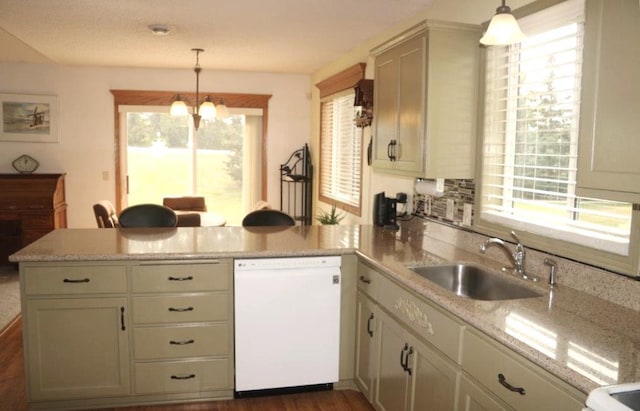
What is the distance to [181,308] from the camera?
116 inches

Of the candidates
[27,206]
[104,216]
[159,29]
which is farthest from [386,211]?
[27,206]

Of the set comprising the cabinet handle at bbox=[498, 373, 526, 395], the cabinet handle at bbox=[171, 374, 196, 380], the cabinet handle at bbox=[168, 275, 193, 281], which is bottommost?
the cabinet handle at bbox=[171, 374, 196, 380]

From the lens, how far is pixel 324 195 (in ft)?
20.8

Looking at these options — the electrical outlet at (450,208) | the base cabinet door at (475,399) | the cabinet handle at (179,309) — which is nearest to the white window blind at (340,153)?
the electrical outlet at (450,208)

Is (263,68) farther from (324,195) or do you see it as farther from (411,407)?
(411,407)

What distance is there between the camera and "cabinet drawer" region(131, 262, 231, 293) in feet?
9.44

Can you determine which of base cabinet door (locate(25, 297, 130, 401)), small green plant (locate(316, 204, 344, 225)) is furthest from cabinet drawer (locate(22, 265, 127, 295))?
small green plant (locate(316, 204, 344, 225))

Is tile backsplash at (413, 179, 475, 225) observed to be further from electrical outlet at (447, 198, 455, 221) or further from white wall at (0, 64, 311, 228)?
white wall at (0, 64, 311, 228)

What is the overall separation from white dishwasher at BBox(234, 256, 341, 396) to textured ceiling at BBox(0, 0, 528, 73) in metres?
1.73

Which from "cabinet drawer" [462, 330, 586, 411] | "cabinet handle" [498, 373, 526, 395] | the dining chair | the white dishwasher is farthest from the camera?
the dining chair

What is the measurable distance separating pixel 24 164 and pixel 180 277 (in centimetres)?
453

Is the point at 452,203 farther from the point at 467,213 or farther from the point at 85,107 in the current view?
the point at 85,107

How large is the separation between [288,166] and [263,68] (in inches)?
51.9

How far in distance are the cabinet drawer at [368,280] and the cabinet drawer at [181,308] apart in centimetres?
76
